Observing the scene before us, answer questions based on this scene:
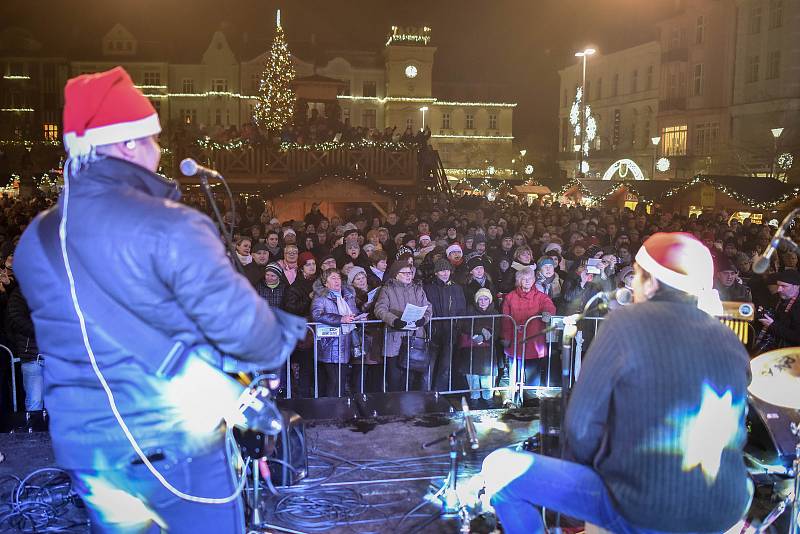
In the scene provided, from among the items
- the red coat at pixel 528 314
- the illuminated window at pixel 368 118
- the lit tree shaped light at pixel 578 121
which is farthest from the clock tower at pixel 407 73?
the red coat at pixel 528 314

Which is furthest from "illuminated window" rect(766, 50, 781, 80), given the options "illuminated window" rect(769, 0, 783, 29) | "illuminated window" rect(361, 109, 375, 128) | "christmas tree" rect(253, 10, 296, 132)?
"illuminated window" rect(361, 109, 375, 128)

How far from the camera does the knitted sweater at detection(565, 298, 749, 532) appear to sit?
2861mm

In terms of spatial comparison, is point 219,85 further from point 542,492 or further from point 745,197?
point 542,492

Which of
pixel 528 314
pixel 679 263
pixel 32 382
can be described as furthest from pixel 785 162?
pixel 679 263

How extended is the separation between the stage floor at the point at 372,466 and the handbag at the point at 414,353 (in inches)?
62.5

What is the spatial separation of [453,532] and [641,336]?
8.15 ft

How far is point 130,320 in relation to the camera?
2.44 metres

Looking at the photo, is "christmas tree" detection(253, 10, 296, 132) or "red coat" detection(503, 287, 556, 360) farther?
"christmas tree" detection(253, 10, 296, 132)

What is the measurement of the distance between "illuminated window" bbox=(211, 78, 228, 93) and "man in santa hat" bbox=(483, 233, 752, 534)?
65.8 metres

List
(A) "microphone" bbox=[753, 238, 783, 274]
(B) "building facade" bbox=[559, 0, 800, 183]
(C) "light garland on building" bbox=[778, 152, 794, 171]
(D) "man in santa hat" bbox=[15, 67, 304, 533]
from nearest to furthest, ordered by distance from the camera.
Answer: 1. (D) "man in santa hat" bbox=[15, 67, 304, 533]
2. (A) "microphone" bbox=[753, 238, 783, 274]
3. (C) "light garland on building" bbox=[778, 152, 794, 171]
4. (B) "building facade" bbox=[559, 0, 800, 183]

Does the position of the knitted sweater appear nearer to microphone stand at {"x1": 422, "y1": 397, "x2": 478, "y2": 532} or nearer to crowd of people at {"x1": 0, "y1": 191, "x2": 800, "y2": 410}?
microphone stand at {"x1": 422, "y1": 397, "x2": 478, "y2": 532}

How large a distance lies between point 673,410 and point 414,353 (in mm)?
5781

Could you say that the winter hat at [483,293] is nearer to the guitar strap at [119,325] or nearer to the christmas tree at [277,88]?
Result: the guitar strap at [119,325]

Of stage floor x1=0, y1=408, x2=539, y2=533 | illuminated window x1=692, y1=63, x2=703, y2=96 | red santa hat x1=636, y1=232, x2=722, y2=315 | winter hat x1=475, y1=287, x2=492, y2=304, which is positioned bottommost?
stage floor x1=0, y1=408, x2=539, y2=533
